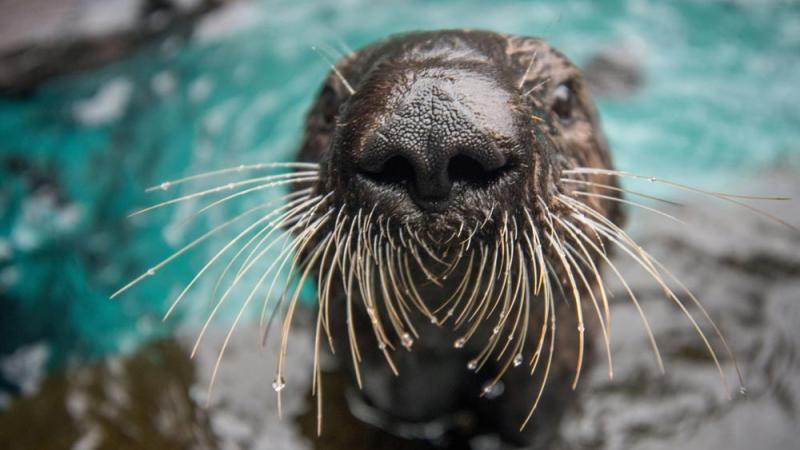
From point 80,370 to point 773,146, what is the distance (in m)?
7.80

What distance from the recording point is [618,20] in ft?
33.1

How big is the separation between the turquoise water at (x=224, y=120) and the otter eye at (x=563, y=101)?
330 cm

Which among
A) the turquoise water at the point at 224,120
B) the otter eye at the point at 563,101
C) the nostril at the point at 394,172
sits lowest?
the turquoise water at the point at 224,120

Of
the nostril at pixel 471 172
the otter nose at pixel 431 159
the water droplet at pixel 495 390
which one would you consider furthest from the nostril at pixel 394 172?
the water droplet at pixel 495 390

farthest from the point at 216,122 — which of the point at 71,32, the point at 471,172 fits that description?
the point at 471,172

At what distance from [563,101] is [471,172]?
1.16 meters

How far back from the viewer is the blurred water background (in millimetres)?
5719

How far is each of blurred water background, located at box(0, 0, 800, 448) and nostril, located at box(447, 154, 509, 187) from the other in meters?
3.41

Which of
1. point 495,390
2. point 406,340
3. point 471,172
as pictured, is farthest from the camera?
point 495,390

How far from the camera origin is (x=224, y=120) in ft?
25.7

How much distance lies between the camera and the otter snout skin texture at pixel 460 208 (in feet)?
7.55

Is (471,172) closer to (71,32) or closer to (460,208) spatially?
(460,208)

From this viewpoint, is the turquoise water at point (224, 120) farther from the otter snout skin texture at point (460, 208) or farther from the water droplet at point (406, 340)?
the water droplet at point (406, 340)

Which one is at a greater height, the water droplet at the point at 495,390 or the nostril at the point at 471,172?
the nostril at the point at 471,172
